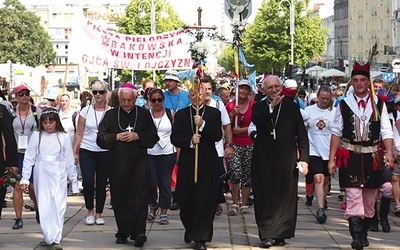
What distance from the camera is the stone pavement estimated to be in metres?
10.4

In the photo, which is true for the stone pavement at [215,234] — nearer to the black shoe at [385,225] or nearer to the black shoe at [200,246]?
the black shoe at [385,225]

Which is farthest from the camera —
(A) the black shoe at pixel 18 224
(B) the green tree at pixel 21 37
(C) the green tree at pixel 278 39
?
(B) the green tree at pixel 21 37

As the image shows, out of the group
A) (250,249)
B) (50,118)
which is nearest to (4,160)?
(50,118)

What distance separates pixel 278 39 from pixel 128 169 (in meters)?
64.7

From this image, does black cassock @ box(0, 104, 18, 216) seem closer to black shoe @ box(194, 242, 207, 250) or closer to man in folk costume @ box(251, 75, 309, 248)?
black shoe @ box(194, 242, 207, 250)

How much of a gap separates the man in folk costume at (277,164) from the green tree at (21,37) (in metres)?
99.0

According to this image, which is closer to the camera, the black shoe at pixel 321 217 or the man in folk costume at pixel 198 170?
the man in folk costume at pixel 198 170

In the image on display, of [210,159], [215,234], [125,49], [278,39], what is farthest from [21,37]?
[210,159]

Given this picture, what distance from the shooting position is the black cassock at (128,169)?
34.5 feet

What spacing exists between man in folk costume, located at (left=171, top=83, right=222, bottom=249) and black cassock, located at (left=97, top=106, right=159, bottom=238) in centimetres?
39

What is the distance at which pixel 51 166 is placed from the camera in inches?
410

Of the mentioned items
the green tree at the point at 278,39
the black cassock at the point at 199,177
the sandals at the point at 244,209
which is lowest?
the sandals at the point at 244,209

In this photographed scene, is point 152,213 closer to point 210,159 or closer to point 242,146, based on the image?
point 242,146

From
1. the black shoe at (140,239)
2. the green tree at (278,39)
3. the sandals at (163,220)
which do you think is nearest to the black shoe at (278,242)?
the black shoe at (140,239)
